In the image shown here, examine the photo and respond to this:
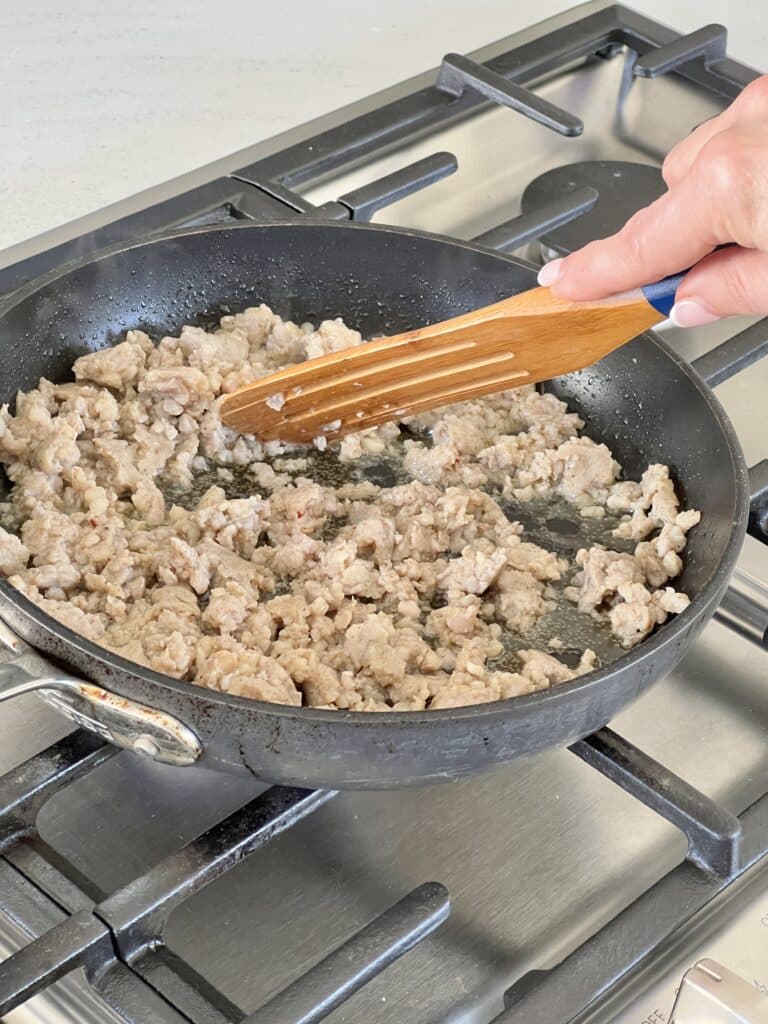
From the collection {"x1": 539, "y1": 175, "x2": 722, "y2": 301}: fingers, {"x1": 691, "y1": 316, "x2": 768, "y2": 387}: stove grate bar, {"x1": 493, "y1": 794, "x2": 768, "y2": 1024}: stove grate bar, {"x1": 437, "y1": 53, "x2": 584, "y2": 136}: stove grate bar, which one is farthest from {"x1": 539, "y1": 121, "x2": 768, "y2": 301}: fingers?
{"x1": 437, "y1": 53, "x2": 584, "y2": 136}: stove grate bar

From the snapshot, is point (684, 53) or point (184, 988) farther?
point (684, 53)

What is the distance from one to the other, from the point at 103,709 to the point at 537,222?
2.34 feet

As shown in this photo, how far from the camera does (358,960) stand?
773 millimetres

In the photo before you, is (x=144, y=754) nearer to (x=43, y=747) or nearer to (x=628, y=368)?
(x=43, y=747)

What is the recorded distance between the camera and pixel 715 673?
1.03 metres

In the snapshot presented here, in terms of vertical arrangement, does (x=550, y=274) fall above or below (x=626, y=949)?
above

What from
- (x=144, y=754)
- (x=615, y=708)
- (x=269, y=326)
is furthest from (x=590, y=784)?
(x=269, y=326)

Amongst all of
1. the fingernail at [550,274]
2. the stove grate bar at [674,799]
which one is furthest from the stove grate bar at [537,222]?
the stove grate bar at [674,799]

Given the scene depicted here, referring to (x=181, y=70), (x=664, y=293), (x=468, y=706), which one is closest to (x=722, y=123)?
(x=664, y=293)

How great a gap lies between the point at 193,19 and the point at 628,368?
0.89 meters

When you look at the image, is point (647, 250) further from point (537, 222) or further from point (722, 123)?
point (537, 222)

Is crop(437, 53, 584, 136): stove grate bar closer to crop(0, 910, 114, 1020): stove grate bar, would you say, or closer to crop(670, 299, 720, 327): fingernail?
crop(670, 299, 720, 327): fingernail

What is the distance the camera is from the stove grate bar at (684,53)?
1488 millimetres

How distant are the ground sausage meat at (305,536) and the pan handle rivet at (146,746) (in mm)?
79
